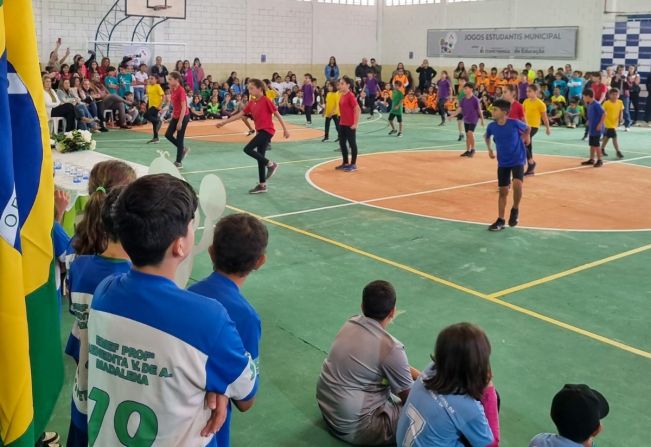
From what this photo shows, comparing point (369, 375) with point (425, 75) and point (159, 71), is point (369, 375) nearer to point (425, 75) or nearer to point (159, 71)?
point (159, 71)

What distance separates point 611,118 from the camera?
17.1 meters

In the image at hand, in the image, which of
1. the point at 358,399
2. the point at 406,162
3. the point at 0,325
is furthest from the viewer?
the point at 406,162

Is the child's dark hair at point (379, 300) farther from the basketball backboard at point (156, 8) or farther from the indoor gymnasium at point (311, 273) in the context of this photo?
the basketball backboard at point (156, 8)

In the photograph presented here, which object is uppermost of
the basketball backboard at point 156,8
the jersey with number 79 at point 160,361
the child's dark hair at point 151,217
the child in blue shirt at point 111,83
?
the basketball backboard at point 156,8

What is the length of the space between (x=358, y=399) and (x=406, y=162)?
12.3 meters

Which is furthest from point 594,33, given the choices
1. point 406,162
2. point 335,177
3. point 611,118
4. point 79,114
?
point 79,114

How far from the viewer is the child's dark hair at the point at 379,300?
428 centimetres

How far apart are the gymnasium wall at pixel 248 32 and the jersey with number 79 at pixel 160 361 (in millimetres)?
24989

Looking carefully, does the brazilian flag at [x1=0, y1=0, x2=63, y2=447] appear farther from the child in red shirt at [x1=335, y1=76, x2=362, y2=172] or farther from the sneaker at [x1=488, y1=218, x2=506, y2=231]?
the child in red shirt at [x1=335, y1=76, x2=362, y2=172]

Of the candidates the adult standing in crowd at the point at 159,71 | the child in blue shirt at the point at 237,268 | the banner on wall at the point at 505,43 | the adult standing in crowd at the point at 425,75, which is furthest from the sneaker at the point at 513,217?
the adult standing in crowd at the point at 425,75

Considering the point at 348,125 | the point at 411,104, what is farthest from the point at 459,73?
the point at 348,125

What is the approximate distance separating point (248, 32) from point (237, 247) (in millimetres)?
28886

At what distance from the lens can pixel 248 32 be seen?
100ft

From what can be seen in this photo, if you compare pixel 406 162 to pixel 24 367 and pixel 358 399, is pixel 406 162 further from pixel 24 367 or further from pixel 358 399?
pixel 24 367
